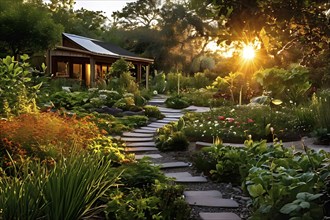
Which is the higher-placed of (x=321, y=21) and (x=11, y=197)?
(x=321, y=21)

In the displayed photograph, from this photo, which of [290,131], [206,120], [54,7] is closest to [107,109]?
[206,120]

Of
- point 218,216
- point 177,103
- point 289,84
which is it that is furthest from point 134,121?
point 218,216

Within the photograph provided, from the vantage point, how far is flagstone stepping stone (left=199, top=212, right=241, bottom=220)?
3.68 m

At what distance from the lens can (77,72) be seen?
77.6 ft

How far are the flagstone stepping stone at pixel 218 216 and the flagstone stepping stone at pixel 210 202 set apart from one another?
20cm

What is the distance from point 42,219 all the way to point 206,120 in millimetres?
6444

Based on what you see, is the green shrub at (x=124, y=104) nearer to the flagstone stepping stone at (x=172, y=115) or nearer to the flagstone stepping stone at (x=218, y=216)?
the flagstone stepping stone at (x=172, y=115)

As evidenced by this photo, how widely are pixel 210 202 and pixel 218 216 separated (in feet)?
1.42

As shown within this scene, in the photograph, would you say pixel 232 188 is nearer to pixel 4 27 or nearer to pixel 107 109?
Answer: pixel 107 109

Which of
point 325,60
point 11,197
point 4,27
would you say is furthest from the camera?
point 4,27

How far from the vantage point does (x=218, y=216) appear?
3.72 meters

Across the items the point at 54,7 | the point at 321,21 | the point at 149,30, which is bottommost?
the point at 321,21

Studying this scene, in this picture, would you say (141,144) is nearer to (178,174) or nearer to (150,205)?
(178,174)

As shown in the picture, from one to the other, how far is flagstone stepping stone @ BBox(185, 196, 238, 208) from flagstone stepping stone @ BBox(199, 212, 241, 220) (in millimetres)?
203
